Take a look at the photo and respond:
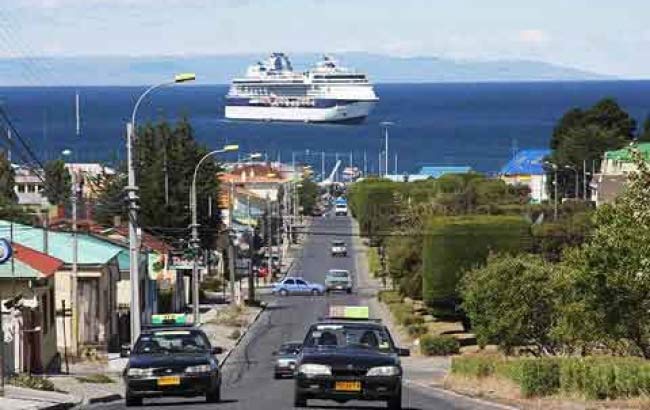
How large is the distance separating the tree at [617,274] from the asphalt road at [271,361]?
3.80 m

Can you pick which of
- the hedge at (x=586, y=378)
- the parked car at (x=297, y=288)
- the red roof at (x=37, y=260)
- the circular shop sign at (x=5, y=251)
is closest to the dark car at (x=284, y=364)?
the red roof at (x=37, y=260)

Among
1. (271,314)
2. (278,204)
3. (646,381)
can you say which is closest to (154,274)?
(271,314)

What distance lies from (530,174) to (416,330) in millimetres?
95576

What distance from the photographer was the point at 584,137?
451 feet

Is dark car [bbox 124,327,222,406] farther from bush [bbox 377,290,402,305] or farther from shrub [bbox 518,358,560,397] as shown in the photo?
bush [bbox 377,290,402,305]

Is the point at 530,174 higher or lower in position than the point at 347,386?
lower

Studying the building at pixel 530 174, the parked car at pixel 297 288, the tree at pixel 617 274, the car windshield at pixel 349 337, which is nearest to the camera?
the car windshield at pixel 349 337

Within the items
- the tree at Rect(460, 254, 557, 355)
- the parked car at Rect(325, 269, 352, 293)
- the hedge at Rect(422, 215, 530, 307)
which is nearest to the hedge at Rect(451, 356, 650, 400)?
the tree at Rect(460, 254, 557, 355)

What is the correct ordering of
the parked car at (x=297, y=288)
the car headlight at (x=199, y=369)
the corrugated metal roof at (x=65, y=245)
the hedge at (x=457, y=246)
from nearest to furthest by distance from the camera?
the car headlight at (x=199, y=369), the corrugated metal roof at (x=65, y=245), the hedge at (x=457, y=246), the parked car at (x=297, y=288)

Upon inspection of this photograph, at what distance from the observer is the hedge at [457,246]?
77000 mm

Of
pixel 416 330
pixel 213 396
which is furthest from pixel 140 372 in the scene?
pixel 416 330

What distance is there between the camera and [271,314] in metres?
89.1

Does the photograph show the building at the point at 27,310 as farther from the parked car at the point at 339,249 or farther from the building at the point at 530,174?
the building at the point at 530,174

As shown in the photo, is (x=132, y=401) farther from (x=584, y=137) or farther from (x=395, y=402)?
(x=584, y=137)
